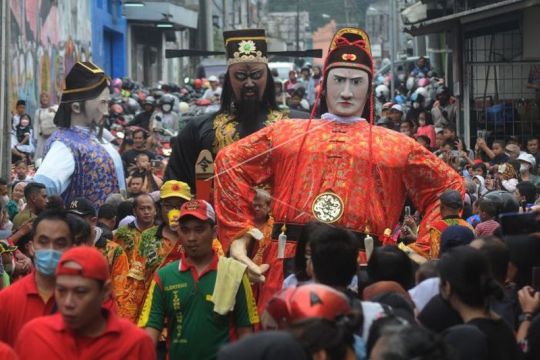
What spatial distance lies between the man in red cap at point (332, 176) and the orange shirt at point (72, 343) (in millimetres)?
2888

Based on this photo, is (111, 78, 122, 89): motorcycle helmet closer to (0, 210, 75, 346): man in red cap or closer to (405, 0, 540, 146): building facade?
(405, 0, 540, 146): building facade

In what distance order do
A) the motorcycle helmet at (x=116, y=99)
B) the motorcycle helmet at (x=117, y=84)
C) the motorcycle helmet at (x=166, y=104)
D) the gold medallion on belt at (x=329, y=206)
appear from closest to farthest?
1. the gold medallion on belt at (x=329, y=206)
2. the motorcycle helmet at (x=166, y=104)
3. the motorcycle helmet at (x=116, y=99)
4. the motorcycle helmet at (x=117, y=84)

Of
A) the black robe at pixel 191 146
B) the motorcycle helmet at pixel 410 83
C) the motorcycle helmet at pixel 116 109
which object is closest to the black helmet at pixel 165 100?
the motorcycle helmet at pixel 116 109

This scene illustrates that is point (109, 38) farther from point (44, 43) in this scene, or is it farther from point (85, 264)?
point (85, 264)

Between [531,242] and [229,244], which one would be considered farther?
[229,244]

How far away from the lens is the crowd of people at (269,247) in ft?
21.1

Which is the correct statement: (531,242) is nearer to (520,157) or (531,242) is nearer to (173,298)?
(173,298)

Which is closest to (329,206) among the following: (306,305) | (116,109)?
(306,305)

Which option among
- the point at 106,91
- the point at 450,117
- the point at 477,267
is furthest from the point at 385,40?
the point at 477,267

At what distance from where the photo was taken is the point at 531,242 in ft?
26.3

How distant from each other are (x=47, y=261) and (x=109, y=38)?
4131 centimetres

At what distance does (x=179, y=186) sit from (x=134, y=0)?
39.2 m

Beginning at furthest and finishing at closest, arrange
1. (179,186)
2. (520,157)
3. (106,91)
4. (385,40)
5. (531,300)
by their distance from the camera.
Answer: (385,40)
(520,157)
(106,91)
(179,186)
(531,300)

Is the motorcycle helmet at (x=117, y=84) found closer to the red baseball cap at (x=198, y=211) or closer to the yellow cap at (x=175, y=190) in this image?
the yellow cap at (x=175, y=190)
